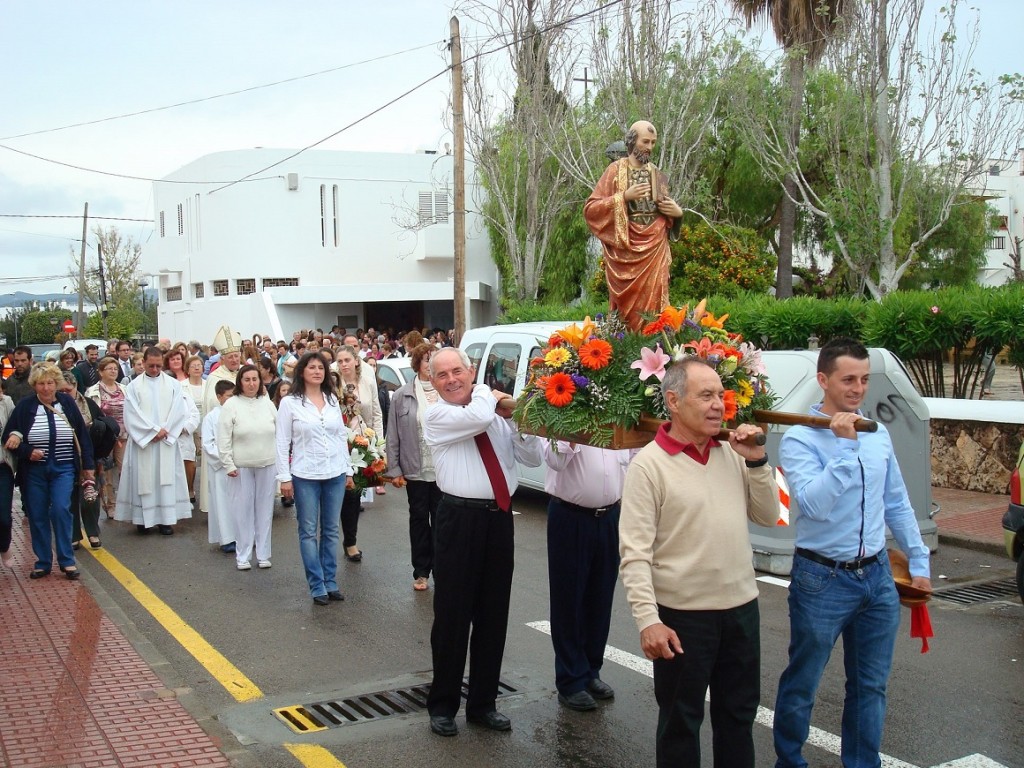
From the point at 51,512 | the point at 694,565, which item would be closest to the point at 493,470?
the point at 694,565

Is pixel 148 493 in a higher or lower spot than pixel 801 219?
lower

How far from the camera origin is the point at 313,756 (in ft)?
16.9

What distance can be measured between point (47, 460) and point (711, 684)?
700 cm

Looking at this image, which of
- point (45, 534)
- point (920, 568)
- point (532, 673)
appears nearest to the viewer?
point (920, 568)

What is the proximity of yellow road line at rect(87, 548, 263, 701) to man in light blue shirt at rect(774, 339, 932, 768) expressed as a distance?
11.1 ft

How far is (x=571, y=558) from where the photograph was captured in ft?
18.8

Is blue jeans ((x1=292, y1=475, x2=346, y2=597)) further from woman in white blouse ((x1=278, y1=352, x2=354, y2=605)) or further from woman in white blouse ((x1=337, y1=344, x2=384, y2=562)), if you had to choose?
woman in white blouse ((x1=337, y1=344, x2=384, y2=562))

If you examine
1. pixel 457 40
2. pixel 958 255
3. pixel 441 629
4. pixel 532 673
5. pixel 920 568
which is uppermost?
pixel 457 40

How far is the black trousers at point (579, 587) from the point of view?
18.7ft

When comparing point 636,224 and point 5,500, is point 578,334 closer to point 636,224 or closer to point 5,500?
point 636,224

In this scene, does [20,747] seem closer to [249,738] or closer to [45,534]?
[249,738]

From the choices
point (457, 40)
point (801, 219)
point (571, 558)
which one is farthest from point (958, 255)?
point (571, 558)

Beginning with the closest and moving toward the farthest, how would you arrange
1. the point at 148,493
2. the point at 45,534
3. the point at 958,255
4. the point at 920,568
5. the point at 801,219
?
the point at 920,568 < the point at 45,534 < the point at 148,493 < the point at 801,219 < the point at 958,255

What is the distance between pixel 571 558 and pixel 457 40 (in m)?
17.0
